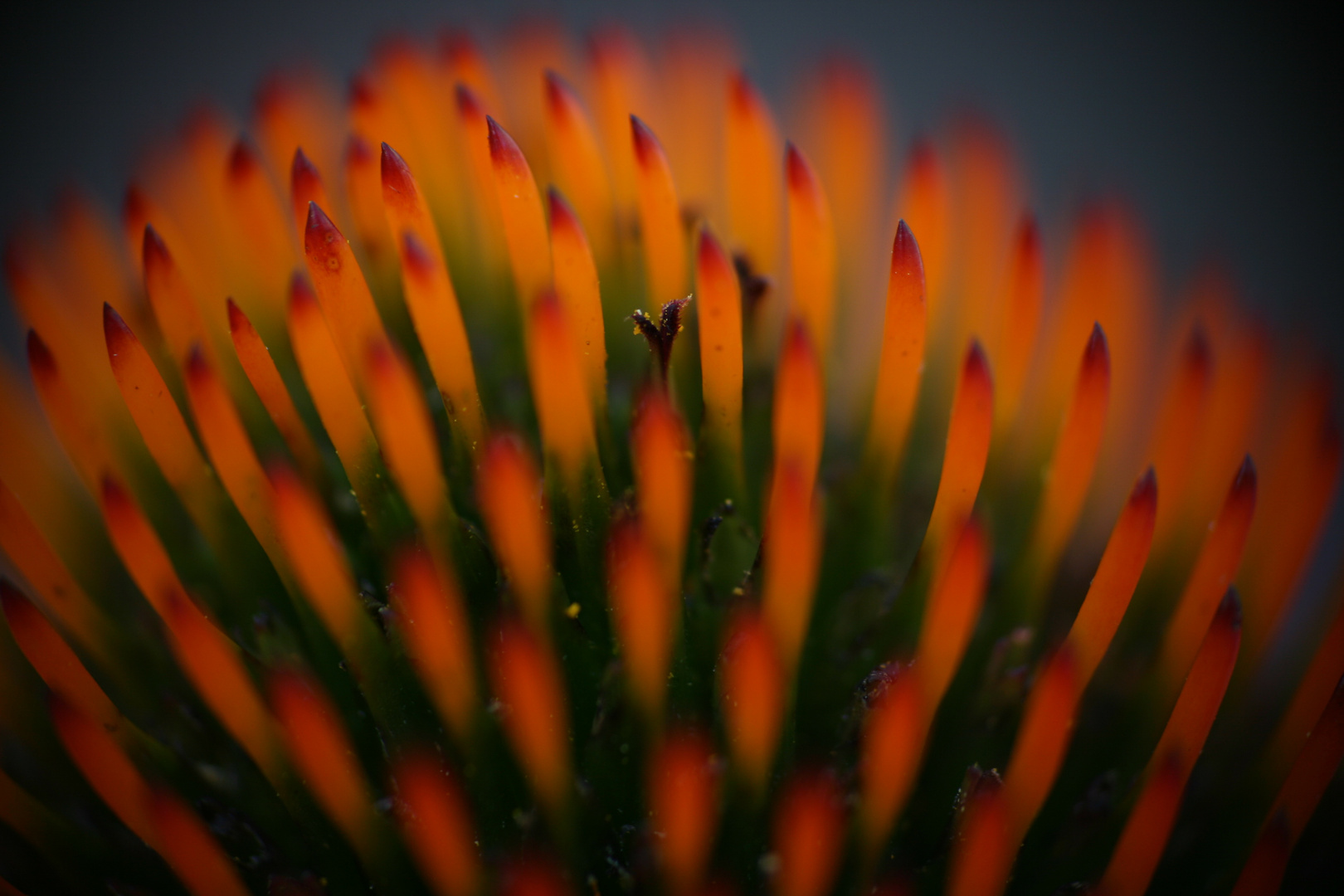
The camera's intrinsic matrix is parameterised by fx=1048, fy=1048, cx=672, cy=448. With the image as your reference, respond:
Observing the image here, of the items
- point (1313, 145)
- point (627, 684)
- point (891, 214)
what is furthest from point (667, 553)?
point (1313, 145)

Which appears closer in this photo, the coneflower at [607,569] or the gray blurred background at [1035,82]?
the coneflower at [607,569]

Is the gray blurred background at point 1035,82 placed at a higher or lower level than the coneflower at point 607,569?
higher

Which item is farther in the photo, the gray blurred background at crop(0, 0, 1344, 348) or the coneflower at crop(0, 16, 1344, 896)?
the gray blurred background at crop(0, 0, 1344, 348)

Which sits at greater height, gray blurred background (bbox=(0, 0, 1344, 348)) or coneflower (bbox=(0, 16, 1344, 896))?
gray blurred background (bbox=(0, 0, 1344, 348))

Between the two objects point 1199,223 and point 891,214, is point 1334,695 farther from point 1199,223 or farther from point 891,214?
point 1199,223
